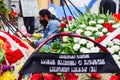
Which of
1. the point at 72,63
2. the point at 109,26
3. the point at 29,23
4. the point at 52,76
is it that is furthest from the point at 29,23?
the point at 72,63

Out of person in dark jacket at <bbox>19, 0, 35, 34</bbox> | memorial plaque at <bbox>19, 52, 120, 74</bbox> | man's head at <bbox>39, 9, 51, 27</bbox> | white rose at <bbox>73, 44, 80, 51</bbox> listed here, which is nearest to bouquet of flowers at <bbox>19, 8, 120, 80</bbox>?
white rose at <bbox>73, 44, 80, 51</bbox>

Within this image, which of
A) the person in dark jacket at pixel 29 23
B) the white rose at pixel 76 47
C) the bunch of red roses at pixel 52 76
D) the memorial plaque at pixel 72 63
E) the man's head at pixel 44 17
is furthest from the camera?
the person in dark jacket at pixel 29 23

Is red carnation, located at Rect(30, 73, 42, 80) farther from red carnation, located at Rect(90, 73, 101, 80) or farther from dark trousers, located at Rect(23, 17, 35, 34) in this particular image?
dark trousers, located at Rect(23, 17, 35, 34)

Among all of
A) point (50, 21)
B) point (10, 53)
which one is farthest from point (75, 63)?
point (50, 21)

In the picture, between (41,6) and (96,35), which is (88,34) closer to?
(96,35)

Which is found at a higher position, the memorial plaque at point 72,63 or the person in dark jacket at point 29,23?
the memorial plaque at point 72,63

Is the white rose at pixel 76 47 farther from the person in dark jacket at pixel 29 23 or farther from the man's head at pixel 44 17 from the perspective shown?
the person in dark jacket at pixel 29 23

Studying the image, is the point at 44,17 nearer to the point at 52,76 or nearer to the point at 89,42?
the point at 89,42

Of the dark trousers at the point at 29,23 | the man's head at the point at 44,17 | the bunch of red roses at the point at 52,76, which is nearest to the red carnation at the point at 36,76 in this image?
the bunch of red roses at the point at 52,76

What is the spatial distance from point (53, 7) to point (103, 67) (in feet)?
28.3

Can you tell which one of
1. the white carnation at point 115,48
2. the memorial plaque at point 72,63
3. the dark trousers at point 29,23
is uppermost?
the memorial plaque at point 72,63

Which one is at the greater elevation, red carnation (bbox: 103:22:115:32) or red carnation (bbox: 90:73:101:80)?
red carnation (bbox: 103:22:115:32)

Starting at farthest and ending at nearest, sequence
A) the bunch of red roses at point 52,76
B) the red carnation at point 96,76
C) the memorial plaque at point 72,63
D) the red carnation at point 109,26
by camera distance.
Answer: the red carnation at point 109,26, the red carnation at point 96,76, the bunch of red roses at point 52,76, the memorial plaque at point 72,63

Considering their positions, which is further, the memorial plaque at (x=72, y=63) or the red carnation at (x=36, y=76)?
the red carnation at (x=36, y=76)
